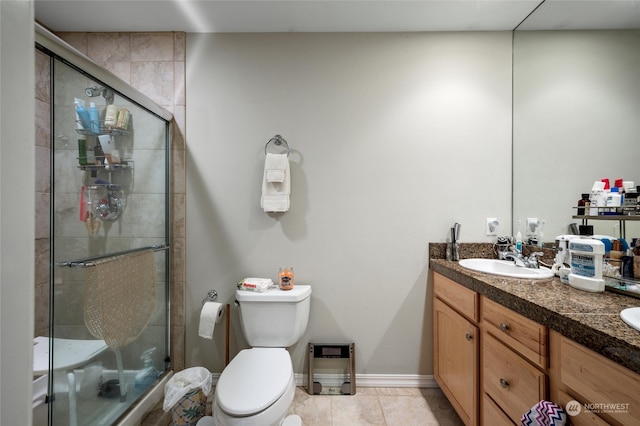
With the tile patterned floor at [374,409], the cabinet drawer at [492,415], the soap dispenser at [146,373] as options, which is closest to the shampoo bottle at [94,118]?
the soap dispenser at [146,373]

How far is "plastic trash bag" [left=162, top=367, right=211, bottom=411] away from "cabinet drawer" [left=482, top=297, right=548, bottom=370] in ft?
4.78

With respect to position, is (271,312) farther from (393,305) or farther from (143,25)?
(143,25)

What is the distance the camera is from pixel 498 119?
1.85m

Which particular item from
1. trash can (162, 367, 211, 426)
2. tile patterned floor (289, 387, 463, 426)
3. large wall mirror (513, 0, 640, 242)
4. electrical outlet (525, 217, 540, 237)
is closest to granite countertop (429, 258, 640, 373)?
large wall mirror (513, 0, 640, 242)

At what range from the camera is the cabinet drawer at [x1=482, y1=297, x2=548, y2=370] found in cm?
93

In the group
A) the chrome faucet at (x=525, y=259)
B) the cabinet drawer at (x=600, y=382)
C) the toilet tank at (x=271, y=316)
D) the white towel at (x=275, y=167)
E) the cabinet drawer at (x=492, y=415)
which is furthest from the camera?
the white towel at (x=275, y=167)

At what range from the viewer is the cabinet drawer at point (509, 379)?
96 centimetres

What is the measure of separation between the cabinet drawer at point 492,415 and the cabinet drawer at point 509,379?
25 mm

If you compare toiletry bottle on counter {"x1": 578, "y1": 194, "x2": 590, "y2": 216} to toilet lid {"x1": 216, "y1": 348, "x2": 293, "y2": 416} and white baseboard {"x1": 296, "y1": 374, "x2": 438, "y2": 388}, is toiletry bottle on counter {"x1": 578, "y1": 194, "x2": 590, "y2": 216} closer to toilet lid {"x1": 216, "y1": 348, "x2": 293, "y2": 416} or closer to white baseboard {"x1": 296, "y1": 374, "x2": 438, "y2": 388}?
white baseboard {"x1": 296, "y1": 374, "x2": 438, "y2": 388}

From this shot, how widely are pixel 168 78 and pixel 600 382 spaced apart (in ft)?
8.08

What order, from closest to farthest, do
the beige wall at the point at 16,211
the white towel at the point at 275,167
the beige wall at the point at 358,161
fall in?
the beige wall at the point at 16,211
the white towel at the point at 275,167
the beige wall at the point at 358,161

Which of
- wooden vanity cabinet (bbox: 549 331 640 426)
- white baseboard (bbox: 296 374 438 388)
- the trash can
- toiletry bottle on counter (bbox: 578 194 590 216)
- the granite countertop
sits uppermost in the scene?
toiletry bottle on counter (bbox: 578 194 590 216)

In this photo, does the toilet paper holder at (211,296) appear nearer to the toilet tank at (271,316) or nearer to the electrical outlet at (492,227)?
the toilet tank at (271,316)

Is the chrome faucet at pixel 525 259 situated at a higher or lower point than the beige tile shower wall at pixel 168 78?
lower
